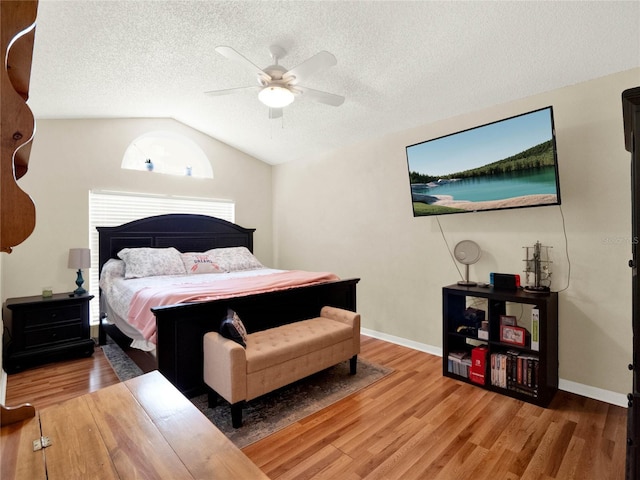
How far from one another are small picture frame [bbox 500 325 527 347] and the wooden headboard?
365cm

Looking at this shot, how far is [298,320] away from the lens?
2949 millimetres

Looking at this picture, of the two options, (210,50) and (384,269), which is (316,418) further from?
(210,50)

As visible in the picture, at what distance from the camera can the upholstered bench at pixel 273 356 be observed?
2.00 m

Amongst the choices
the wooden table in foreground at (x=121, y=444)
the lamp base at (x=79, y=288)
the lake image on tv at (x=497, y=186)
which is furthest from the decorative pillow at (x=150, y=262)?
the lake image on tv at (x=497, y=186)

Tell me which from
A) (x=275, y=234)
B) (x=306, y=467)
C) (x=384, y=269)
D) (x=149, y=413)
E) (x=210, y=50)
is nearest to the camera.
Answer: (x=149, y=413)

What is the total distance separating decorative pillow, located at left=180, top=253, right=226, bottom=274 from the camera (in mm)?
3934

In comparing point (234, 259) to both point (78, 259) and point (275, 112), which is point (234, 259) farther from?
point (275, 112)

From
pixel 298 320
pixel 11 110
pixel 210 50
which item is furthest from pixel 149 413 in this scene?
pixel 210 50

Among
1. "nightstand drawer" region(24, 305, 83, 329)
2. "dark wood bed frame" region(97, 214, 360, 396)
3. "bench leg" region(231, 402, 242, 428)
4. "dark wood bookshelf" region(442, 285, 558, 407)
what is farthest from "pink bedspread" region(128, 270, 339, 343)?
"dark wood bookshelf" region(442, 285, 558, 407)

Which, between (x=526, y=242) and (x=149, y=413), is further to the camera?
(x=526, y=242)

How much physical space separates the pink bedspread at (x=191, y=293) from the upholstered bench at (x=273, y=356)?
33cm

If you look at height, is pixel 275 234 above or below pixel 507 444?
above

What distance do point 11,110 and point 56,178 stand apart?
12.6 ft

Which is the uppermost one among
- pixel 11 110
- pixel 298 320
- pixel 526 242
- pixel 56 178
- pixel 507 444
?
pixel 56 178
